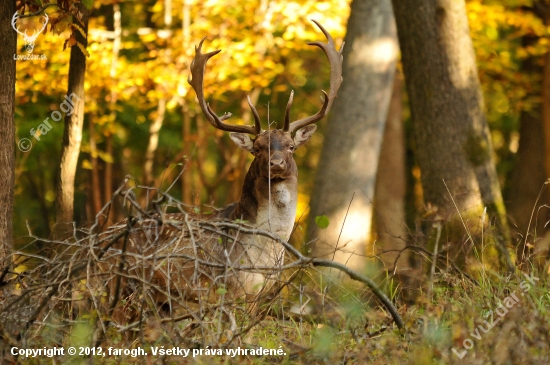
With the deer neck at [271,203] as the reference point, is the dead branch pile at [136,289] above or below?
above

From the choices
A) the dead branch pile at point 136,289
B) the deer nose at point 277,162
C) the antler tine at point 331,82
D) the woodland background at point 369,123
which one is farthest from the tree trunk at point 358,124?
the dead branch pile at point 136,289

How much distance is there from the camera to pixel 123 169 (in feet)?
55.9

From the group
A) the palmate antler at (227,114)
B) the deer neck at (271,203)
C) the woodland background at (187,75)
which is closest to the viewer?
the deer neck at (271,203)

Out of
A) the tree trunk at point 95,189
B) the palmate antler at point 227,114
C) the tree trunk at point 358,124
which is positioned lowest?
the tree trunk at point 95,189

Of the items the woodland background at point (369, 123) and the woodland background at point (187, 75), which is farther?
the woodland background at point (187, 75)

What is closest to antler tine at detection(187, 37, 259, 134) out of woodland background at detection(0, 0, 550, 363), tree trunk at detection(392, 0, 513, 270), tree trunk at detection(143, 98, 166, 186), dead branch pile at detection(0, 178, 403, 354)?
woodland background at detection(0, 0, 550, 363)

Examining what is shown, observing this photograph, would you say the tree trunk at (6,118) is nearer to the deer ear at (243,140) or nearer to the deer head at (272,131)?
the deer head at (272,131)

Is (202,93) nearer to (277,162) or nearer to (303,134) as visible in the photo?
(303,134)

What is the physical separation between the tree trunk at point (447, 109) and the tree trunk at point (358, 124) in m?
2.93

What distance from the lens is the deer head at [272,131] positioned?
7.63m

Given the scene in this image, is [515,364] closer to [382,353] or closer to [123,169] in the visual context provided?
[382,353]

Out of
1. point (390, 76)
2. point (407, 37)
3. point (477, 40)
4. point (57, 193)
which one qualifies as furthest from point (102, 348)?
point (477, 40)

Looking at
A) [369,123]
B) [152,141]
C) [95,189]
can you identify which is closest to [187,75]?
[152,141]

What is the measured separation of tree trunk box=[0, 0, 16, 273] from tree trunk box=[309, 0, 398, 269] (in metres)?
5.73
